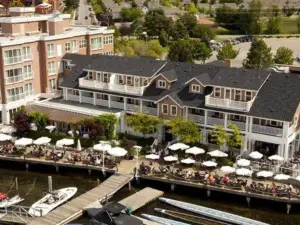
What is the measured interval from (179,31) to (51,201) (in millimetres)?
97828

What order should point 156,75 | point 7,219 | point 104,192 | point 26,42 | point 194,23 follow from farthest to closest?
point 194,23 < point 26,42 < point 156,75 < point 104,192 < point 7,219

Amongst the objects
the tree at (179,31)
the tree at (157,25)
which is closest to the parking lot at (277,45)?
the tree at (179,31)

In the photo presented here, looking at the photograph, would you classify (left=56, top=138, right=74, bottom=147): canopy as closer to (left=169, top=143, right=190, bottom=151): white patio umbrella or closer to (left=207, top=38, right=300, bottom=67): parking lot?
(left=169, top=143, right=190, bottom=151): white patio umbrella

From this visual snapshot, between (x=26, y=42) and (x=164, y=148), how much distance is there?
23838 millimetres

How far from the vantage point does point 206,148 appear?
52.2m

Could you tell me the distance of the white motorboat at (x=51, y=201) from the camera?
4144cm

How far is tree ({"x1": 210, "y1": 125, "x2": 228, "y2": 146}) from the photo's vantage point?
49.4 m

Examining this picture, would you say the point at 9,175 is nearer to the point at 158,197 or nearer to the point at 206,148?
the point at 158,197

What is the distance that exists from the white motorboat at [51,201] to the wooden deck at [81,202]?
0.70m

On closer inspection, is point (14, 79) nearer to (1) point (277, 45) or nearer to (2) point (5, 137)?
(2) point (5, 137)

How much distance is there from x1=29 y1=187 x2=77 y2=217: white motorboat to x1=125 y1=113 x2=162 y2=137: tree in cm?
1128

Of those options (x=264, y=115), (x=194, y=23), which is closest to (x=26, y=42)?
(x=264, y=115)

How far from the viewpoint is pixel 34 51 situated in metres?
65.0

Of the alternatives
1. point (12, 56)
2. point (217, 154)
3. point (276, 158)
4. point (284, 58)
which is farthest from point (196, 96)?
point (284, 58)
